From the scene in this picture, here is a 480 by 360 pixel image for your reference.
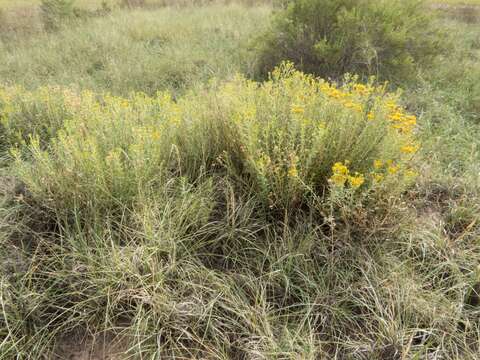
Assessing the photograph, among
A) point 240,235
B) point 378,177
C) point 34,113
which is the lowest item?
point 240,235

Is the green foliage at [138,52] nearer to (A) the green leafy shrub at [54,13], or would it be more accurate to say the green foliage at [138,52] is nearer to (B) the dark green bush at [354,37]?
(A) the green leafy shrub at [54,13]

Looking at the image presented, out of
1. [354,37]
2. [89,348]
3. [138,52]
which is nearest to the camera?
[89,348]

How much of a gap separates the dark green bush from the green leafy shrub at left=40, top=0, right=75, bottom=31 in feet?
21.6

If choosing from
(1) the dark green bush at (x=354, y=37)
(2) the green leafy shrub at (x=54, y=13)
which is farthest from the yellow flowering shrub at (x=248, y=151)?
(2) the green leafy shrub at (x=54, y=13)

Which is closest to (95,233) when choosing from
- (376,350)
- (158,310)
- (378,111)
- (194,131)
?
(158,310)

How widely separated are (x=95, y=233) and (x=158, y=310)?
65 centimetres

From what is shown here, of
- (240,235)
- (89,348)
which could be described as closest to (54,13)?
(240,235)

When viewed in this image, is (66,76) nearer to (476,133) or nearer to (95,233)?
(95,233)

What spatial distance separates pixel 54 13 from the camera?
8688mm

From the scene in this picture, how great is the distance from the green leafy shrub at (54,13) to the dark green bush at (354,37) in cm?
657

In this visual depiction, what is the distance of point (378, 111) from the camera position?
7.48 ft

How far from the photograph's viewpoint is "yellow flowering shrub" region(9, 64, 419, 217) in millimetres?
2059

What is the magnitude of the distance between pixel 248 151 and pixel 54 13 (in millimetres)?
9336

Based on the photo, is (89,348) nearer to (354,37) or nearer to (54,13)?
(354,37)
